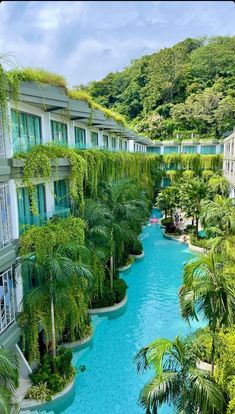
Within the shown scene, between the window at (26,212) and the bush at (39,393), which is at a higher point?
the window at (26,212)

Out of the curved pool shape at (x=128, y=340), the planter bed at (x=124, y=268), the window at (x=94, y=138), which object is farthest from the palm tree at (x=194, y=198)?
the window at (x=94, y=138)

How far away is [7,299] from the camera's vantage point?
1147 cm

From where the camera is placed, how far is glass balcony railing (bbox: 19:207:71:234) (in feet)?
41.7

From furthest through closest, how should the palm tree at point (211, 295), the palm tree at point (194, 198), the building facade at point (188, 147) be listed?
1. the building facade at point (188, 147)
2. the palm tree at point (194, 198)
3. the palm tree at point (211, 295)

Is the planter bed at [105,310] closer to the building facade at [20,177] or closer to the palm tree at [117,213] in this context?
the palm tree at [117,213]

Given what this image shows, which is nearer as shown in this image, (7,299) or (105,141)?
(7,299)

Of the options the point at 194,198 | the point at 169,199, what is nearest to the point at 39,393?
the point at 194,198

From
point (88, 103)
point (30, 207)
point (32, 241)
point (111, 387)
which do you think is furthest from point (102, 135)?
point (111, 387)

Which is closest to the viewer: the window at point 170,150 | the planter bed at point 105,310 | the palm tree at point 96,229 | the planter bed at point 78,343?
the planter bed at point 78,343

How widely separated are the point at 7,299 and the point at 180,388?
6225 mm

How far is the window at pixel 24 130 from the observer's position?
12441 mm

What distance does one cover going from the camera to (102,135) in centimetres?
2752

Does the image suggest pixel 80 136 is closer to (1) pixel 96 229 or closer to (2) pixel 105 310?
(1) pixel 96 229

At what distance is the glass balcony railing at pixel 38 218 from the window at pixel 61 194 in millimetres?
598
